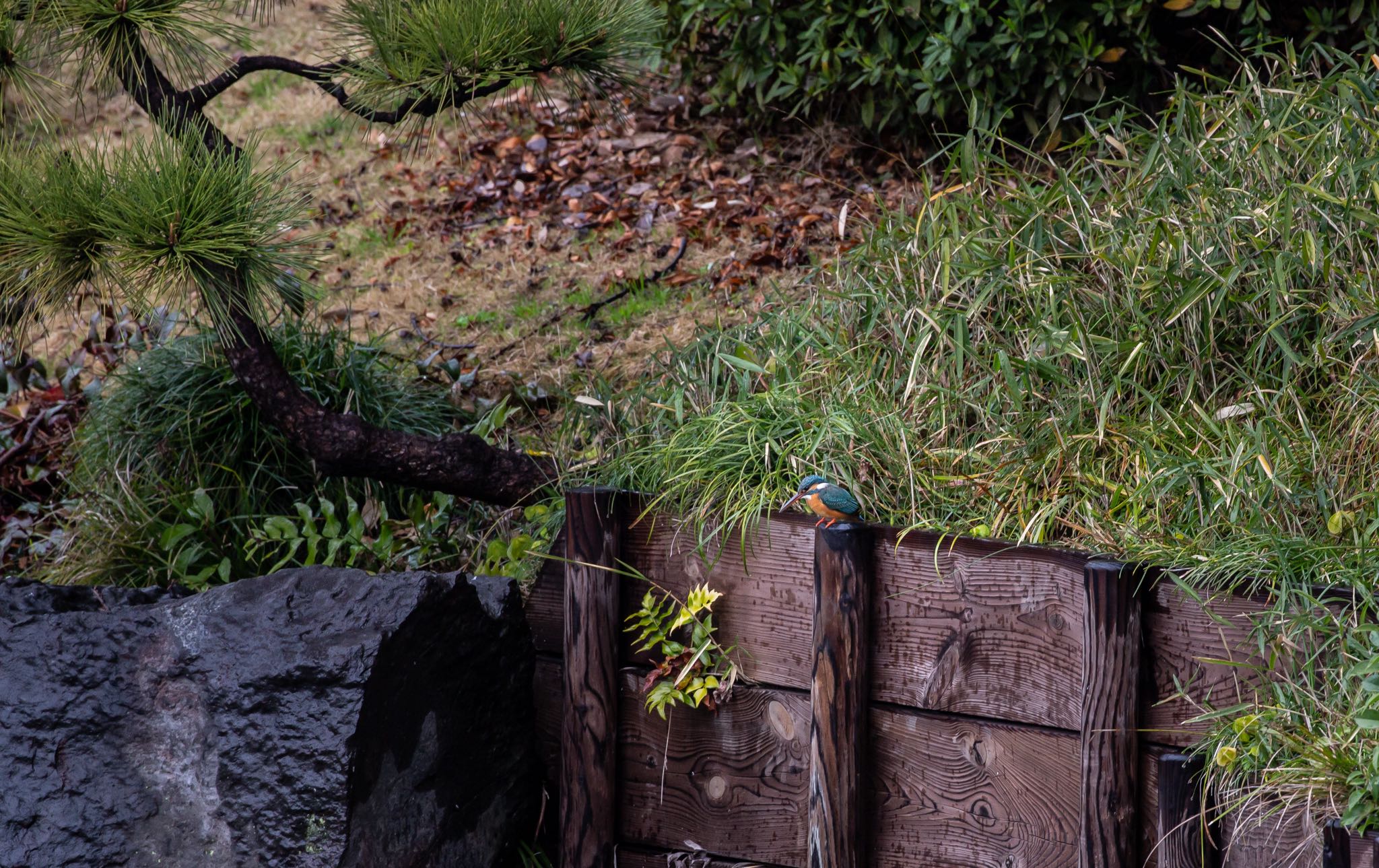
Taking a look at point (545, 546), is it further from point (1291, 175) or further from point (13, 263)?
point (1291, 175)

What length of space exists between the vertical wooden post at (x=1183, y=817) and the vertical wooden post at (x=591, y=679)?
137 centimetres

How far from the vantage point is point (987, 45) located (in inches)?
181

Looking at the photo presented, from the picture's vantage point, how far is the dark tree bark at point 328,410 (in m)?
3.37

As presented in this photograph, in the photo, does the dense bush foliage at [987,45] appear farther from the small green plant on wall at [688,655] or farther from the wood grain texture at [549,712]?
the wood grain texture at [549,712]

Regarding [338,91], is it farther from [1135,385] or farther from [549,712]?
[1135,385]

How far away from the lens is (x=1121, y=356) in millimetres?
3072

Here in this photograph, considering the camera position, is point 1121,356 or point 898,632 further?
point 1121,356

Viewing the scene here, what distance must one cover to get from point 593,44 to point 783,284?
147 cm

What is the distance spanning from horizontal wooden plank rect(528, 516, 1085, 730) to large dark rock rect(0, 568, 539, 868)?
58cm

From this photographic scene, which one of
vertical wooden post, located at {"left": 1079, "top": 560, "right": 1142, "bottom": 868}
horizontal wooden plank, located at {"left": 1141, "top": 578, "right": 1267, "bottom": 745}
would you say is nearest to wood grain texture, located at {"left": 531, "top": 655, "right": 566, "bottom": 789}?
vertical wooden post, located at {"left": 1079, "top": 560, "right": 1142, "bottom": 868}

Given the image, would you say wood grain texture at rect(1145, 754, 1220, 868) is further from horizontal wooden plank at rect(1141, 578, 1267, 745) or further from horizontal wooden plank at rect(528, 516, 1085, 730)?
horizontal wooden plank at rect(528, 516, 1085, 730)

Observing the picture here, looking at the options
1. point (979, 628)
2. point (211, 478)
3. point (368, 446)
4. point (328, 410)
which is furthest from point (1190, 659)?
point (211, 478)

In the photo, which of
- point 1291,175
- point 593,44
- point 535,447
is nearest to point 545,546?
point 535,447

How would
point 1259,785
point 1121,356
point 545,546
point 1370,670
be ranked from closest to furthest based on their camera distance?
point 1370,670 → point 1259,785 → point 1121,356 → point 545,546
